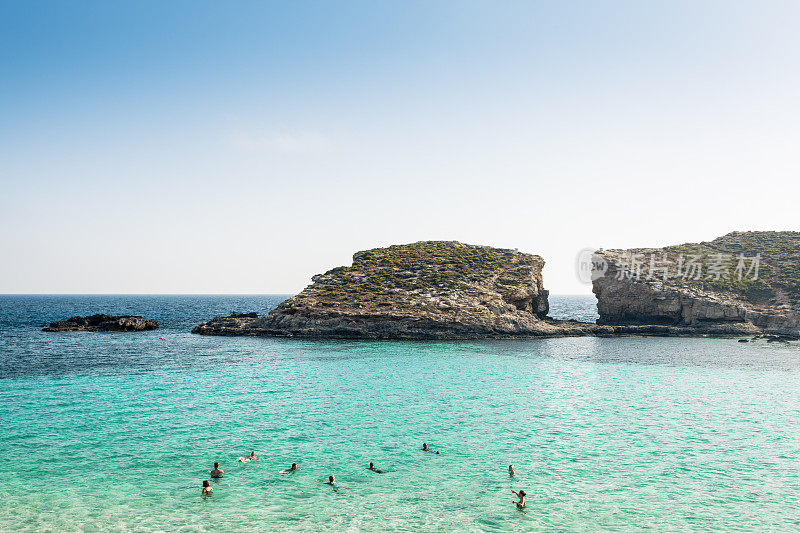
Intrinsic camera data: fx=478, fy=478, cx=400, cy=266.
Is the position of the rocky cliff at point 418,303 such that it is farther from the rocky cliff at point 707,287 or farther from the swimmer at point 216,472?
the swimmer at point 216,472

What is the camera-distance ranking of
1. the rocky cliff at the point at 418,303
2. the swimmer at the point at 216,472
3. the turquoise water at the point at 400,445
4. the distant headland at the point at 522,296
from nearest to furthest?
the turquoise water at the point at 400,445 < the swimmer at the point at 216,472 < the rocky cliff at the point at 418,303 < the distant headland at the point at 522,296

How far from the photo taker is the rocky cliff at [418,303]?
60.4 m

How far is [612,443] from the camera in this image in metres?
20.5

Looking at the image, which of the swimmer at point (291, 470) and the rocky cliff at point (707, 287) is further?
the rocky cliff at point (707, 287)

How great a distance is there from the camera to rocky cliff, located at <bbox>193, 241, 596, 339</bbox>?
60406 mm

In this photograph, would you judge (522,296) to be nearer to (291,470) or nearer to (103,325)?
(291,470)

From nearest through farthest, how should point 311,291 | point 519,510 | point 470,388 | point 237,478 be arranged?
point 519,510, point 237,478, point 470,388, point 311,291

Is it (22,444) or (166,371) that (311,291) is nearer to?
(166,371)

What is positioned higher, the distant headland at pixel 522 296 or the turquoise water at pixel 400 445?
the distant headland at pixel 522 296

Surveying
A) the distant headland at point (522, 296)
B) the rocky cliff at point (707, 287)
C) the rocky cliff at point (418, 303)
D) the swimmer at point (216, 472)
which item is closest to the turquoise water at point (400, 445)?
the swimmer at point (216, 472)

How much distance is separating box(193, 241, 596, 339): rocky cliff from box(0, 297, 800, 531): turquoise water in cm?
Result: 1934

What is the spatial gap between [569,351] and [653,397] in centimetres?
2155

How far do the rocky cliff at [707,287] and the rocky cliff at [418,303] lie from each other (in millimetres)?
9824

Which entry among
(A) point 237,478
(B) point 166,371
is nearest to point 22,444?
(A) point 237,478
